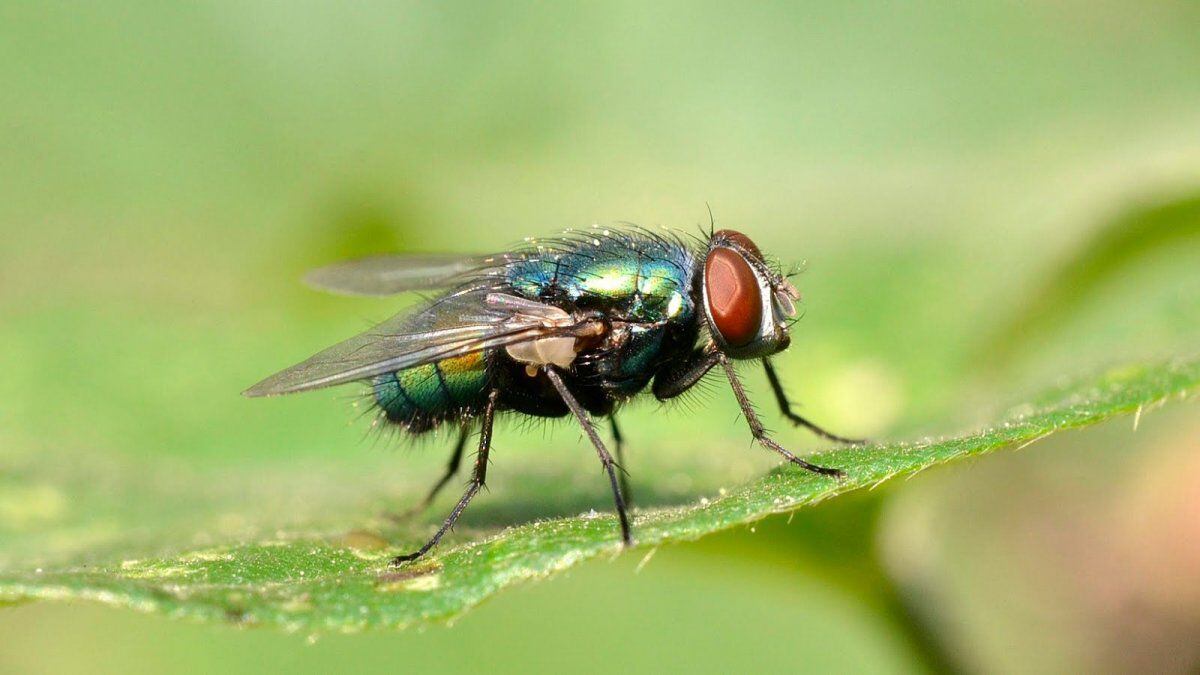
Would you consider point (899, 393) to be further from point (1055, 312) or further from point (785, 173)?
point (785, 173)

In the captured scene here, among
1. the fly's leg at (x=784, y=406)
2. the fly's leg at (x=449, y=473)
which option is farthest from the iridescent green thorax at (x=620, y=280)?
the fly's leg at (x=449, y=473)

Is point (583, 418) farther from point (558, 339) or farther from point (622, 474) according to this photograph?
point (622, 474)

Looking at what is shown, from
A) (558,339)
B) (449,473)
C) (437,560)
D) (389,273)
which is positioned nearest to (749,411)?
(558,339)

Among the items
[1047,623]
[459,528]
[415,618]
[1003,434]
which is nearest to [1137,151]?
[1047,623]

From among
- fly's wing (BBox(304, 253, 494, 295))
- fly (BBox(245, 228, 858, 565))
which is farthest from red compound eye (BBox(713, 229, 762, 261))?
fly's wing (BBox(304, 253, 494, 295))

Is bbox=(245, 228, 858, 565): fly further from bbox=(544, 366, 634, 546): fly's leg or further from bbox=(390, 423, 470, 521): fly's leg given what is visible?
bbox=(390, 423, 470, 521): fly's leg

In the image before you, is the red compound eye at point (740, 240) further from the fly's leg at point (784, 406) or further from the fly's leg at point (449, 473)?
the fly's leg at point (449, 473)

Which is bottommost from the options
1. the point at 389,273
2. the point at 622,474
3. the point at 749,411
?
the point at 622,474
